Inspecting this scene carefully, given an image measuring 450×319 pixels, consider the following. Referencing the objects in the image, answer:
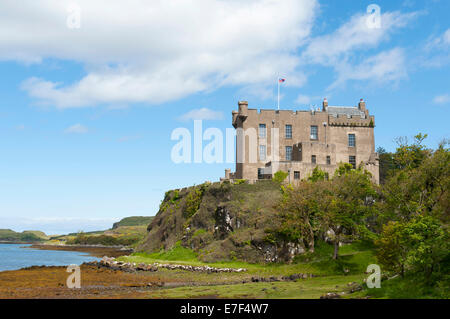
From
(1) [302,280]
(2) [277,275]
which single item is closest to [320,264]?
(2) [277,275]

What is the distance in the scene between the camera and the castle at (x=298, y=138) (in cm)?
6431

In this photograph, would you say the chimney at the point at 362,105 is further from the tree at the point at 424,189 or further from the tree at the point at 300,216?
the tree at the point at 424,189

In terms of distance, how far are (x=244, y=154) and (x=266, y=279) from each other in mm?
29918

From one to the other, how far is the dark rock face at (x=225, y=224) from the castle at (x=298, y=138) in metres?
5.93

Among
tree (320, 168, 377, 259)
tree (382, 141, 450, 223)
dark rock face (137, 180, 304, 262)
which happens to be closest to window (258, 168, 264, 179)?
dark rock face (137, 180, 304, 262)

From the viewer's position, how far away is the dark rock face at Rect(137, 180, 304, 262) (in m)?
50.0

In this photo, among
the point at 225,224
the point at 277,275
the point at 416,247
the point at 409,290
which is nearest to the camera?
the point at 409,290

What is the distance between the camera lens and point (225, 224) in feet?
184

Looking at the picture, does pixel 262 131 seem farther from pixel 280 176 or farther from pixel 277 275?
pixel 277 275

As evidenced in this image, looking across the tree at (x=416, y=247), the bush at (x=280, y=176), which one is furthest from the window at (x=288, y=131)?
the tree at (x=416, y=247)

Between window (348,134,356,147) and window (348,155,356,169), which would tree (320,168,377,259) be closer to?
window (348,155,356,169)

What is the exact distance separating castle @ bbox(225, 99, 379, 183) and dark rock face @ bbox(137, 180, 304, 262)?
5931mm

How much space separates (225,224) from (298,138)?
20.0 metres
